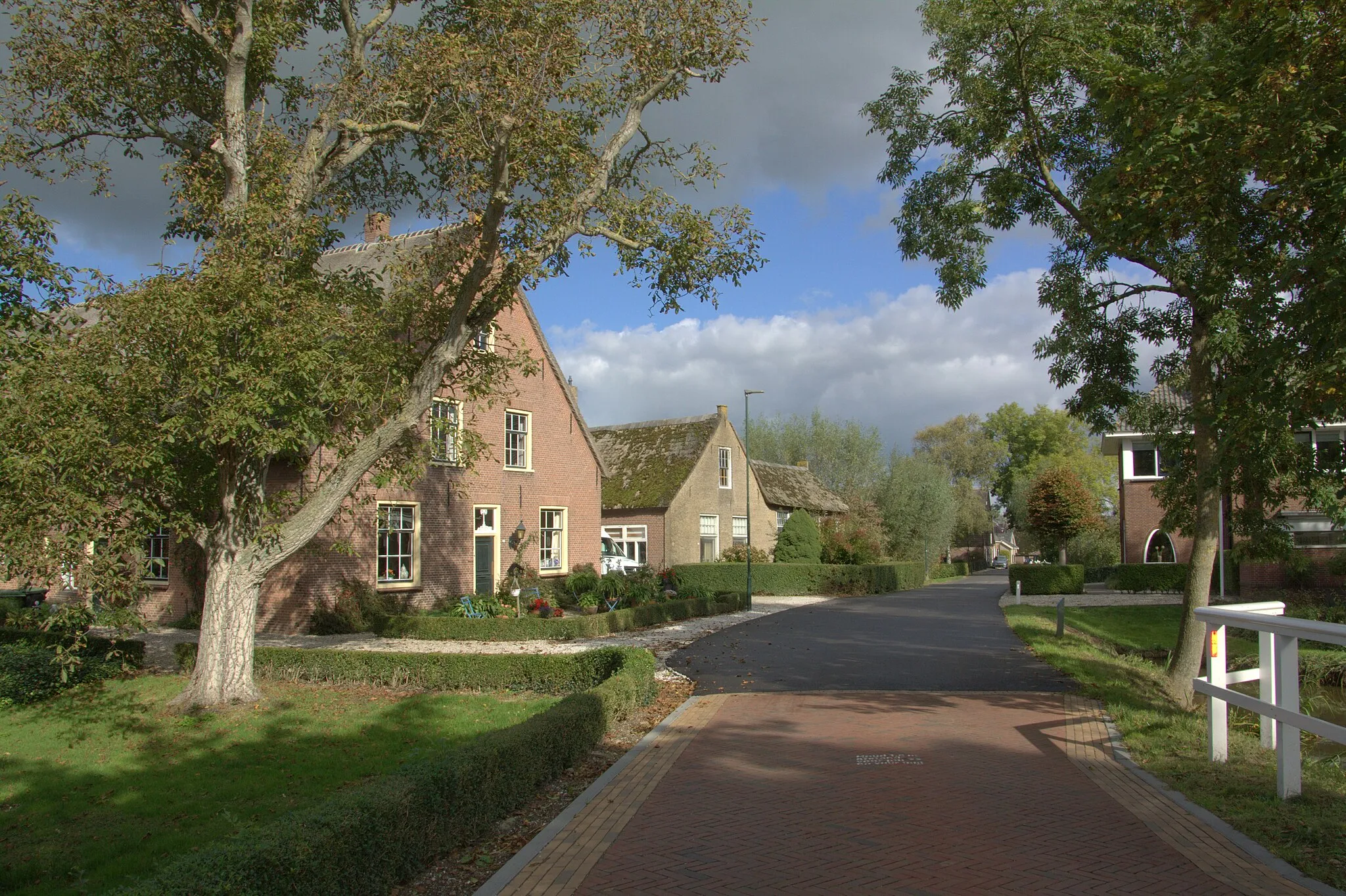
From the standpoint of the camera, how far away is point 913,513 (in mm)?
55156

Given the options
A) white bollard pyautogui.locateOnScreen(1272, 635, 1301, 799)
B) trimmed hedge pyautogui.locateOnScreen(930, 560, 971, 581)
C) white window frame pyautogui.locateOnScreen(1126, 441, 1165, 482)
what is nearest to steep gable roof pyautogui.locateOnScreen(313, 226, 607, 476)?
white bollard pyautogui.locateOnScreen(1272, 635, 1301, 799)

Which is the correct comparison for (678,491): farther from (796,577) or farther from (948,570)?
(948,570)

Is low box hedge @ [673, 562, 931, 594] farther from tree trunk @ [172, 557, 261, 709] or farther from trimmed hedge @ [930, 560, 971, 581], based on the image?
tree trunk @ [172, 557, 261, 709]

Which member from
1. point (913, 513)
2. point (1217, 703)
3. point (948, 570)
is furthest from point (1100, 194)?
point (948, 570)

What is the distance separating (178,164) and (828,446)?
5609 centimetres

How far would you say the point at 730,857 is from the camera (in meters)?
5.69

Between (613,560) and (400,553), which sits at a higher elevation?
(400,553)

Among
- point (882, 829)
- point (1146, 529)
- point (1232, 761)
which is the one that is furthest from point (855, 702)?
point (1146, 529)

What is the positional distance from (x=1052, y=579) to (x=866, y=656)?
24.5 metres

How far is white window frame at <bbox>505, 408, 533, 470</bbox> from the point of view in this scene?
2539cm

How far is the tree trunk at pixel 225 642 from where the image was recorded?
11703mm

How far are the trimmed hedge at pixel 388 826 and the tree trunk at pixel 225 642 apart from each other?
4.94 m

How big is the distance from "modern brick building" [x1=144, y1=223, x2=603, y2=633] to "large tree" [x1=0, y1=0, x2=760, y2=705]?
4.21 m

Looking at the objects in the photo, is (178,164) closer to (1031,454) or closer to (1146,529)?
(1146,529)
